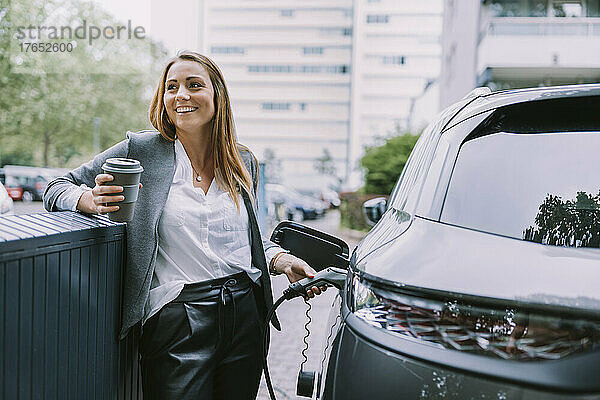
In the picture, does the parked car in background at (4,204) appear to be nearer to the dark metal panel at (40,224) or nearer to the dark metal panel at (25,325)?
the dark metal panel at (40,224)

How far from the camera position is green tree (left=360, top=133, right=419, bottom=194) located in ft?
54.3

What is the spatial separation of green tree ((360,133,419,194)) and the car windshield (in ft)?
47.7

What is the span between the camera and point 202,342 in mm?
2375

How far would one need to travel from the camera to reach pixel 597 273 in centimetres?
141

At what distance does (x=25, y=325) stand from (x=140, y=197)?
768mm

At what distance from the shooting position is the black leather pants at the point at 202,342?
2330 mm

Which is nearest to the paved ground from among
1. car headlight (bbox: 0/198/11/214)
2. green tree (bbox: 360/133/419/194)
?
car headlight (bbox: 0/198/11/214)

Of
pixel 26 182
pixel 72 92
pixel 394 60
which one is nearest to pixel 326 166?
pixel 394 60

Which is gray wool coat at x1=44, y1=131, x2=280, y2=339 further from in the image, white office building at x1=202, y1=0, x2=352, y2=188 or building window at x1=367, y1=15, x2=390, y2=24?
building window at x1=367, y1=15, x2=390, y2=24

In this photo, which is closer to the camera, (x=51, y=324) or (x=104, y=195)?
(x=51, y=324)

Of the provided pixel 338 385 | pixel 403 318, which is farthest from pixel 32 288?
pixel 403 318

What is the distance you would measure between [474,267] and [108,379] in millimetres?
1382

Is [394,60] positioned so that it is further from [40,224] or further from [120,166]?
[40,224]

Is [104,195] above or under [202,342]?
above
